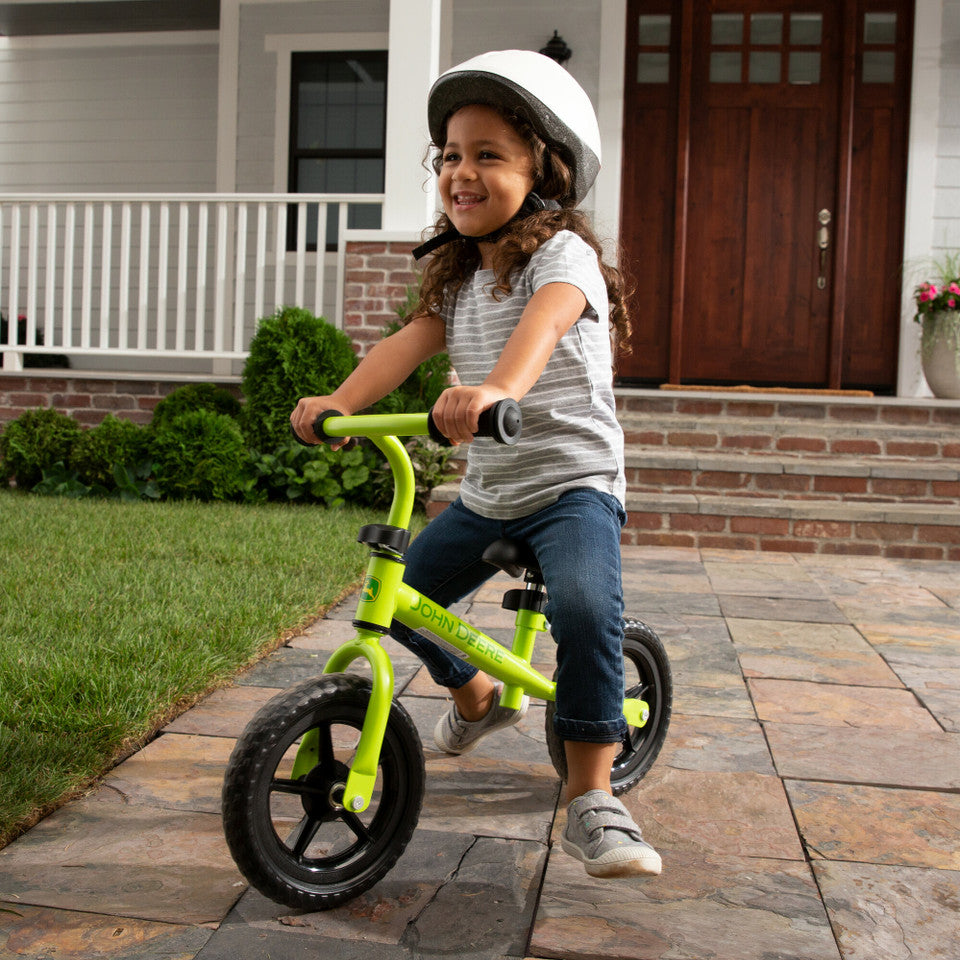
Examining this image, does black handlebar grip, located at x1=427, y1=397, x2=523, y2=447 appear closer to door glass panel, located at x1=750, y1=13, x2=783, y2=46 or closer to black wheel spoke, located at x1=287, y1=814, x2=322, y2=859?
black wheel spoke, located at x1=287, y1=814, x2=322, y2=859

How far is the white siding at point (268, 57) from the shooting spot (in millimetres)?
8242

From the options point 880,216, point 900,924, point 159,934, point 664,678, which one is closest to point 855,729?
point 664,678

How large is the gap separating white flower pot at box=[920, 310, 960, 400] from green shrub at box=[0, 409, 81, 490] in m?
5.87

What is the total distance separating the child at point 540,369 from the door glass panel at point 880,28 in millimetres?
6740

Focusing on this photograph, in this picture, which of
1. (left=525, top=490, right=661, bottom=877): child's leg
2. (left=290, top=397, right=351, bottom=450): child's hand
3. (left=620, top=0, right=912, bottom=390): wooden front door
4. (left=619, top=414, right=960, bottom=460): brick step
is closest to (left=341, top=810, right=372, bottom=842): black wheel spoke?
(left=525, top=490, right=661, bottom=877): child's leg

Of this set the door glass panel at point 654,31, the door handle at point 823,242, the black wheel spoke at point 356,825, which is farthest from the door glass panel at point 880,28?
the black wheel spoke at point 356,825

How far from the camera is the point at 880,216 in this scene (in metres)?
7.58

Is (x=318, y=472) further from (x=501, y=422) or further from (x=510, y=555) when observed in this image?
(x=501, y=422)

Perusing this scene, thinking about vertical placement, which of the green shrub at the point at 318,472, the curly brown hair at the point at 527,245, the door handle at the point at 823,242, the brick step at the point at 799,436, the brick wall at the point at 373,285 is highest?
the door handle at the point at 823,242

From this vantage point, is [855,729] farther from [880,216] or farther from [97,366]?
[97,366]

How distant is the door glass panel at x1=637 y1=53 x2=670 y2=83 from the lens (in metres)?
7.69

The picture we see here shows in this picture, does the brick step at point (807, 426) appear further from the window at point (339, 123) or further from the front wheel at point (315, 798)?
the front wheel at point (315, 798)

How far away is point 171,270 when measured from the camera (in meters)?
8.79

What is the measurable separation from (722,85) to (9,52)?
622cm
